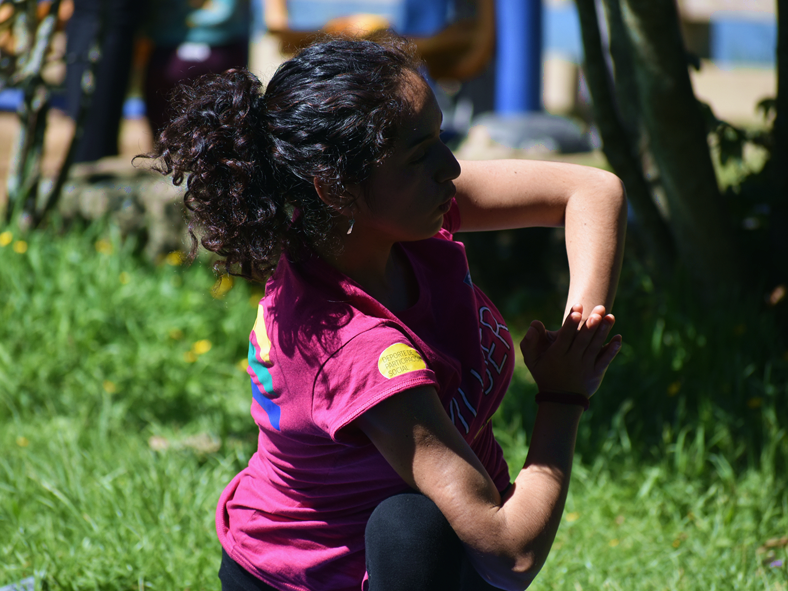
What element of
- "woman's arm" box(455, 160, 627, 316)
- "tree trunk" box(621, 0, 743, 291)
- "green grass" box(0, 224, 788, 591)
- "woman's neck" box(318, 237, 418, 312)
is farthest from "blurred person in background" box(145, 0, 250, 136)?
"woman's neck" box(318, 237, 418, 312)

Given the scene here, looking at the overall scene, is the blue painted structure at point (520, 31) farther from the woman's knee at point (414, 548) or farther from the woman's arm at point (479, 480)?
the woman's knee at point (414, 548)

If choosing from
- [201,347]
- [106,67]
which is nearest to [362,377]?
[201,347]

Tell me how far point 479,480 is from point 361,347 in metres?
0.25

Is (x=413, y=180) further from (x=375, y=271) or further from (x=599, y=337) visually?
(x=599, y=337)

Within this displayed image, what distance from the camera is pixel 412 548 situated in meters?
1.22

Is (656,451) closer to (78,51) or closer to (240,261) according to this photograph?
(240,261)

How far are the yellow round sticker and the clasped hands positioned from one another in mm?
202

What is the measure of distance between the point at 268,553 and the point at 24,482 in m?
1.28

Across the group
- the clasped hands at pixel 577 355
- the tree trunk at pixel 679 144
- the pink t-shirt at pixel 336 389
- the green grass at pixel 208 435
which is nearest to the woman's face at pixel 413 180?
the pink t-shirt at pixel 336 389

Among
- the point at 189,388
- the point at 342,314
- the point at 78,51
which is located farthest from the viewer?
the point at 78,51

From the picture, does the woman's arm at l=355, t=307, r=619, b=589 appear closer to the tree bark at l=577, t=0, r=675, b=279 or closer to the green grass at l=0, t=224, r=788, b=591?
the green grass at l=0, t=224, r=788, b=591

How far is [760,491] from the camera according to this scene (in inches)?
89.7

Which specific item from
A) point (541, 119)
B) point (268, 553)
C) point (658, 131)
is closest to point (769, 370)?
point (658, 131)

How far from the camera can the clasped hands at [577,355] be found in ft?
4.22
